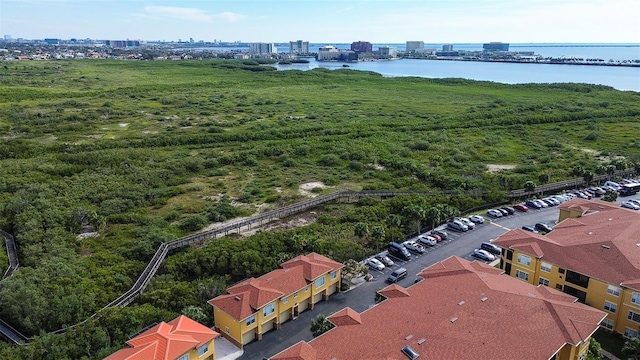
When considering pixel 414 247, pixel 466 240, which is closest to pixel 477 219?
pixel 466 240

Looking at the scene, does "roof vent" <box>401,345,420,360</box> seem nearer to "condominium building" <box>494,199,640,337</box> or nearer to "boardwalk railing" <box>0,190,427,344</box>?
"condominium building" <box>494,199,640,337</box>

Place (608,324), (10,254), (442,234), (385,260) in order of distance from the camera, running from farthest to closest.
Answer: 1. (442,234)
2. (10,254)
3. (385,260)
4. (608,324)

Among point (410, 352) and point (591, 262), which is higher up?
point (591, 262)

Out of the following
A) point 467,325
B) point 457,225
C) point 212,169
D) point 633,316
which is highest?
point 467,325

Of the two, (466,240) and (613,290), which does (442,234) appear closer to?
(466,240)

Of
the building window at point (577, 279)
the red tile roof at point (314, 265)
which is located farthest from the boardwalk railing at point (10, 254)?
the building window at point (577, 279)

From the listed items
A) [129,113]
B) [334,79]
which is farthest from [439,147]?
[334,79]

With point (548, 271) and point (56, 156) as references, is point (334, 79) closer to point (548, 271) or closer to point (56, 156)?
point (56, 156)
